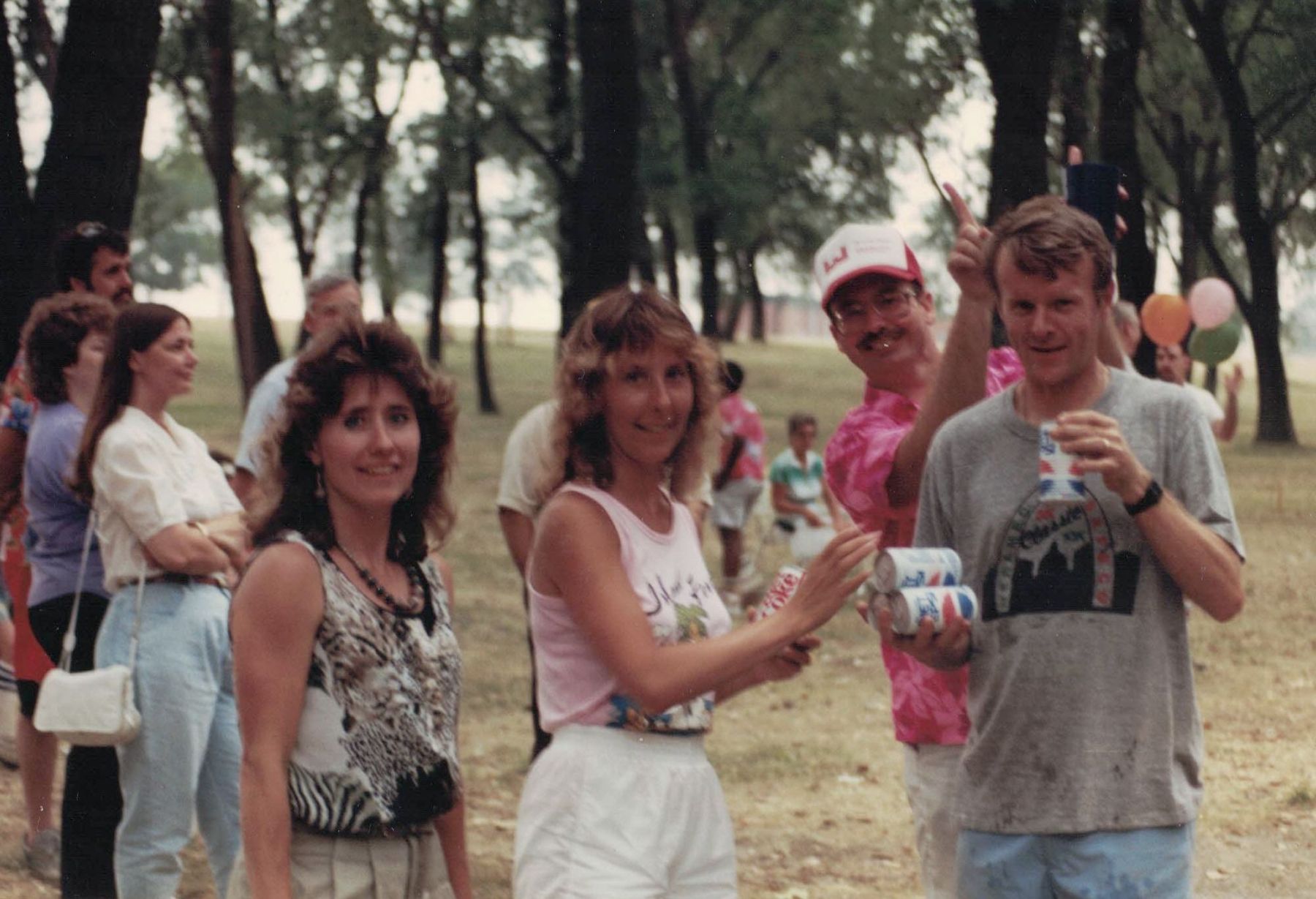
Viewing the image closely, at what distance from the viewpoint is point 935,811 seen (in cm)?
382

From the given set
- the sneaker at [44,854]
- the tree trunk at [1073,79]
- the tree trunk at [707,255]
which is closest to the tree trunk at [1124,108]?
the tree trunk at [1073,79]

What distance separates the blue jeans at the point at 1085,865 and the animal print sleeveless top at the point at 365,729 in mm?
975

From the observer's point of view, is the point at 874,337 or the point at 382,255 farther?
the point at 382,255

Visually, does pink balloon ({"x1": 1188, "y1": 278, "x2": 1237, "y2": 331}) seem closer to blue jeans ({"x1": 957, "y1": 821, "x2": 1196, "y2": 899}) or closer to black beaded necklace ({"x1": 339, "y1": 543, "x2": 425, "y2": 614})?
blue jeans ({"x1": 957, "y1": 821, "x2": 1196, "y2": 899})

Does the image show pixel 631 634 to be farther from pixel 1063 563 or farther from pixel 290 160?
pixel 290 160

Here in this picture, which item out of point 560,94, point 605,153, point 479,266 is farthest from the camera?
point 479,266

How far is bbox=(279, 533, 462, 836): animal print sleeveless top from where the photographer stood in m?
3.14

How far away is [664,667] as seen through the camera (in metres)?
3.13

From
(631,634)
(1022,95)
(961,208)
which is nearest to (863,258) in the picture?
(961,208)

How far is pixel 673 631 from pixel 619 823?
13.6 inches

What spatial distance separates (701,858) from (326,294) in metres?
4.45

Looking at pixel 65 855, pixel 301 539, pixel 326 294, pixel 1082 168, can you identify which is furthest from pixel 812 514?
pixel 301 539

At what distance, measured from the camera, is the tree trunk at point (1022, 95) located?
12328 millimetres

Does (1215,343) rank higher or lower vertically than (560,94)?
lower
